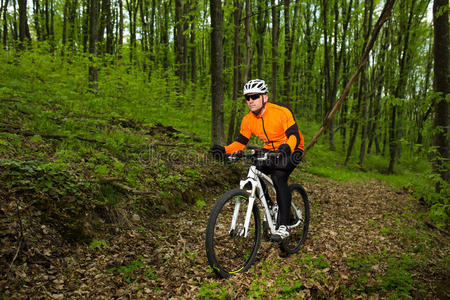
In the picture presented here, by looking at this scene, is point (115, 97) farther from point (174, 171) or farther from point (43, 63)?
point (174, 171)

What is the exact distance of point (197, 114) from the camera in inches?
541

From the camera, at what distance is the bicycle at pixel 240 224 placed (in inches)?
137

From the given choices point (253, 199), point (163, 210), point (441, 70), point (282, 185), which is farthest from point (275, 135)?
point (441, 70)

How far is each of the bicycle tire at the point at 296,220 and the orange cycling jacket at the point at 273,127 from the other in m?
1.08

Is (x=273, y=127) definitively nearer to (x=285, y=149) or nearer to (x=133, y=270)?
(x=285, y=149)

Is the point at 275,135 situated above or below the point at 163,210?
above

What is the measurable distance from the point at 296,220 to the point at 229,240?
1592mm

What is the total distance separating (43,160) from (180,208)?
2.70 metres

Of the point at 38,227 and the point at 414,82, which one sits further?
the point at 414,82

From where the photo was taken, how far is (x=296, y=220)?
4988mm

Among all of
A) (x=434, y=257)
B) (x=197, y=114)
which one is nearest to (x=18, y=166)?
(x=434, y=257)

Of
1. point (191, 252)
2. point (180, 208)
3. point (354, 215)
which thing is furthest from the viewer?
point (354, 215)

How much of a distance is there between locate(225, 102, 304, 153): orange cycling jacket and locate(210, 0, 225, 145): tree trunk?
3395mm

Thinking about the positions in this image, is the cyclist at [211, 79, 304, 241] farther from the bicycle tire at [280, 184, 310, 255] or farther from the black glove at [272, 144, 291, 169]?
the bicycle tire at [280, 184, 310, 255]
